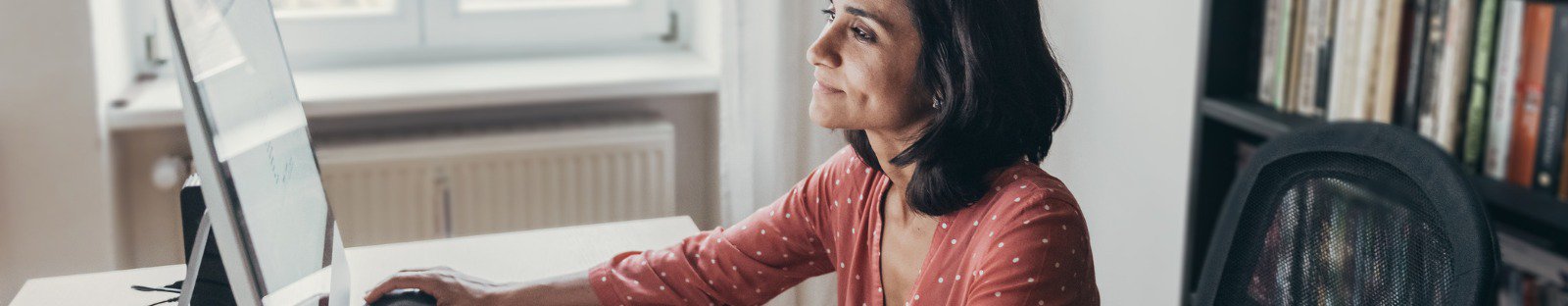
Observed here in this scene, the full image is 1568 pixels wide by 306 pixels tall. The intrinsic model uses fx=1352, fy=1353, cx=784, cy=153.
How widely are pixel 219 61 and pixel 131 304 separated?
66 centimetres

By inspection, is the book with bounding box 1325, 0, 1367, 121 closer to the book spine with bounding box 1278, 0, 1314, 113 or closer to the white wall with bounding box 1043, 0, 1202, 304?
the book spine with bounding box 1278, 0, 1314, 113

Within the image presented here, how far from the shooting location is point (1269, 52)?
5.29 ft

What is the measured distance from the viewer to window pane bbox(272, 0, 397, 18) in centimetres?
247

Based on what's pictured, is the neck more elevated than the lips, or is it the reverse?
the lips

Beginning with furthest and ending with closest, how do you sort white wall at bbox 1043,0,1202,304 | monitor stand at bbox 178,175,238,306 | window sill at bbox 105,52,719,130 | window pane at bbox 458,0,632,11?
window pane at bbox 458,0,632,11
window sill at bbox 105,52,719,130
white wall at bbox 1043,0,1202,304
monitor stand at bbox 178,175,238,306

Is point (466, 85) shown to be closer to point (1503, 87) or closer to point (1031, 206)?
point (1031, 206)

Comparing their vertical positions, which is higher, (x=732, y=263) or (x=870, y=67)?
(x=870, y=67)

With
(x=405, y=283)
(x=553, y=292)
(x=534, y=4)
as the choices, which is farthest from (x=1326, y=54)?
(x=534, y=4)

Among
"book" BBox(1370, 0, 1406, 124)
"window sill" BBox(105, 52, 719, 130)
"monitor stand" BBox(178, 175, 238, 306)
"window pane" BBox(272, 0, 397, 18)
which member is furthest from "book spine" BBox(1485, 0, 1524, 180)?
"window pane" BBox(272, 0, 397, 18)

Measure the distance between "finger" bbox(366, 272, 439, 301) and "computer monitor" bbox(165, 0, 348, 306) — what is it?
0.12 m

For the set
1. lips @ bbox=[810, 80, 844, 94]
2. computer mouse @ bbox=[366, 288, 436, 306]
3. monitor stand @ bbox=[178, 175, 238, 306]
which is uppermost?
lips @ bbox=[810, 80, 844, 94]

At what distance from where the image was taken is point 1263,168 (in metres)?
1.08

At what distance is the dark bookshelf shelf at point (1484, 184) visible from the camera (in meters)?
1.23

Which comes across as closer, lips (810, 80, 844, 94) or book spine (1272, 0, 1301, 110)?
lips (810, 80, 844, 94)
